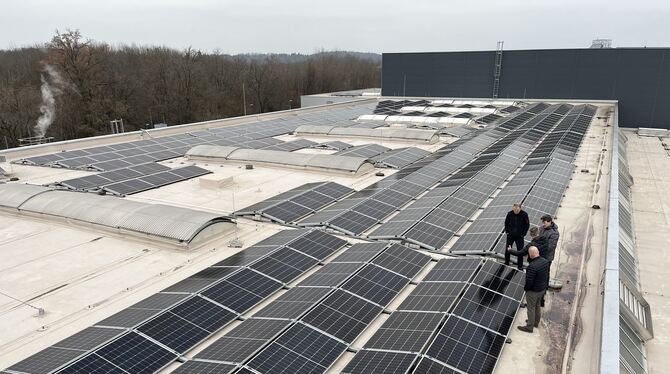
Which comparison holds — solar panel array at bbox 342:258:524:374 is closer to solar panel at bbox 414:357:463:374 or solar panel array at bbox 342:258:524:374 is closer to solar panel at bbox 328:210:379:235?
solar panel at bbox 414:357:463:374

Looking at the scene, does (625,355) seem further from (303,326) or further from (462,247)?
(303,326)

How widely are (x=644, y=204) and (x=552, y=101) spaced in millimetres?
36228

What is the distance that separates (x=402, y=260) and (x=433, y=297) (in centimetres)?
261

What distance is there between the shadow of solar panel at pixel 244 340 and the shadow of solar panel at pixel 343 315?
0.81 metres

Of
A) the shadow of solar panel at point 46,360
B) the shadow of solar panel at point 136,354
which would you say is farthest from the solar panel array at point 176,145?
A: the shadow of solar panel at point 136,354

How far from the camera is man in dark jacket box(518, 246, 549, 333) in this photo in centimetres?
988

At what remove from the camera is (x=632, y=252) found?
2022 cm

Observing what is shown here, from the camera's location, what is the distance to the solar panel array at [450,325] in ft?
29.6

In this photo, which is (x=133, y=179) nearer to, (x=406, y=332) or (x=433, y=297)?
(x=433, y=297)

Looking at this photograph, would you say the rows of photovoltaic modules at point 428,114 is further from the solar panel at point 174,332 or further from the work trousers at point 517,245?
the solar panel at point 174,332

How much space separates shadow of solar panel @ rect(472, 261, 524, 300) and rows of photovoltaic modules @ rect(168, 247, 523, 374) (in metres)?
0.03

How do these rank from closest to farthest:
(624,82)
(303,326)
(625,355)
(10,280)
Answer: (303,326), (625,355), (10,280), (624,82)

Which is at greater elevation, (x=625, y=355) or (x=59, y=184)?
(x=59, y=184)

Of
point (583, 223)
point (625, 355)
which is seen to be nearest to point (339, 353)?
point (625, 355)
